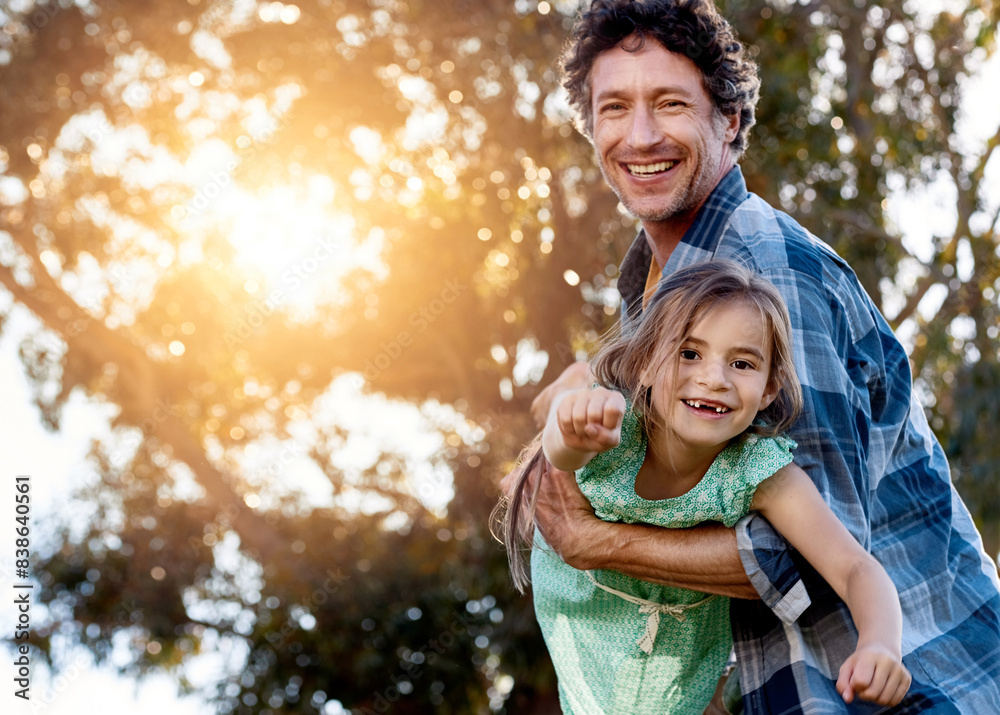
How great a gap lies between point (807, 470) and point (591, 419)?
0.39m

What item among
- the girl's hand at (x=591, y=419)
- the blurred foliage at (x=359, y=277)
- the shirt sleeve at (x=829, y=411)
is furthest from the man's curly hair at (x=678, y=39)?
the blurred foliage at (x=359, y=277)

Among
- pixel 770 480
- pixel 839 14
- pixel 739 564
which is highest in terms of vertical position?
pixel 770 480

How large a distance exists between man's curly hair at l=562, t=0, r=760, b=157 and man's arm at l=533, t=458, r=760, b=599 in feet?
3.30

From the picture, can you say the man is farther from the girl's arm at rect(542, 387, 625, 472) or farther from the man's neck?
the girl's arm at rect(542, 387, 625, 472)

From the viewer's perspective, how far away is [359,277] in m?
8.88

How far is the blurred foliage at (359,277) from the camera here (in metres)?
7.76

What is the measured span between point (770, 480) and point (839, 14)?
7465 millimetres

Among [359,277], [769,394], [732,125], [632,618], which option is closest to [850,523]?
[769,394]

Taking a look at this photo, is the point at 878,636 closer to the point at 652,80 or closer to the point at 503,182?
the point at 652,80

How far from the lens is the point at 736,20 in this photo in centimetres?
704

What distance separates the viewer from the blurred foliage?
7762mm

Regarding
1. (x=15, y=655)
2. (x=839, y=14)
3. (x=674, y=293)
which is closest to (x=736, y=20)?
(x=839, y=14)

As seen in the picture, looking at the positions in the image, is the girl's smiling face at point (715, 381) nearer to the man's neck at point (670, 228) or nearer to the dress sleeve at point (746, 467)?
the dress sleeve at point (746, 467)

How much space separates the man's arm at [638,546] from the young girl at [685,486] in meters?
0.02
